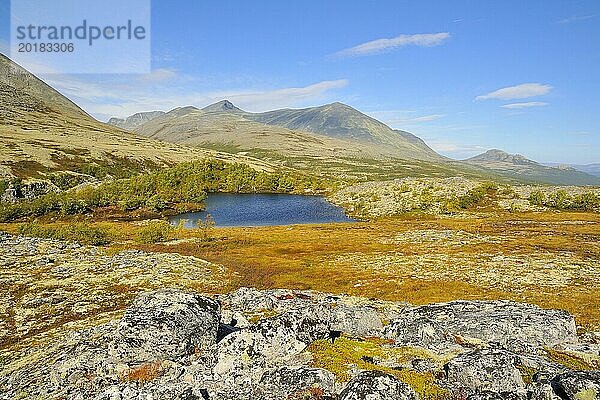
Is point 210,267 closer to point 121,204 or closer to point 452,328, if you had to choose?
point 452,328

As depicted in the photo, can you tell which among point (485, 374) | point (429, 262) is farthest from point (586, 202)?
point (485, 374)

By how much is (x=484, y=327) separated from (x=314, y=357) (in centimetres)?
1120

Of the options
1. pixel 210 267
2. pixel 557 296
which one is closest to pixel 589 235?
pixel 557 296

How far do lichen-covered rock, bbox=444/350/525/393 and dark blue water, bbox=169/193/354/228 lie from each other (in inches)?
3513

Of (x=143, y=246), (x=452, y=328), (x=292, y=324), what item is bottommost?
(x=143, y=246)

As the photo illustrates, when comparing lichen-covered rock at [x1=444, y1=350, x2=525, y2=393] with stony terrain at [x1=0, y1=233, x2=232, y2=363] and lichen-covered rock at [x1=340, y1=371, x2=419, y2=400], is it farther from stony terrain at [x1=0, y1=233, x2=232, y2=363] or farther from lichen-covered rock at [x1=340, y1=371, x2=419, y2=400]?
stony terrain at [x1=0, y1=233, x2=232, y2=363]

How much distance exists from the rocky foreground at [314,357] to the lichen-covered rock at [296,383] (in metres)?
0.04

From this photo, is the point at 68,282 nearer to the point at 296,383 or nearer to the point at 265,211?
the point at 296,383

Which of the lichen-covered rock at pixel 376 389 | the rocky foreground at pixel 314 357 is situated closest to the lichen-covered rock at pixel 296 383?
the rocky foreground at pixel 314 357

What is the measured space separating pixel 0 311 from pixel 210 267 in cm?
2110

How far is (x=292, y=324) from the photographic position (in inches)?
693

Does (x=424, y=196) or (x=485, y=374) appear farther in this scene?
(x=424, y=196)

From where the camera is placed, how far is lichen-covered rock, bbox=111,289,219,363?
17.7 metres

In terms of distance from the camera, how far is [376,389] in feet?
41.0
